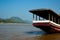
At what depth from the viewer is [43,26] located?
73.3ft

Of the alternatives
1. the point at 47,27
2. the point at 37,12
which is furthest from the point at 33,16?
the point at 47,27

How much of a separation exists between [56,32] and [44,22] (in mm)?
2788

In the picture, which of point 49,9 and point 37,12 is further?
point 37,12

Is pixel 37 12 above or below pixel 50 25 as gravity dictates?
above

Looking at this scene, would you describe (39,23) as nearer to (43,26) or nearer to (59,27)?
(43,26)

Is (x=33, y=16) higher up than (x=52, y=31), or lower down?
higher up

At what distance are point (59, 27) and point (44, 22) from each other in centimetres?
277

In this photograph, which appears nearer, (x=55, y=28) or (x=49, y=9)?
(x=49, y=9)

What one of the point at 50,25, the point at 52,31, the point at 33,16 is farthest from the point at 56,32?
the point at 33,16

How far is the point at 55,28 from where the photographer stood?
23.4 metres

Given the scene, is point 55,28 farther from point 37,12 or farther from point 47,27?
point 37,12

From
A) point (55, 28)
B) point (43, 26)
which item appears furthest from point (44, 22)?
point (55, 28)

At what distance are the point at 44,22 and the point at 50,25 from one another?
875mm

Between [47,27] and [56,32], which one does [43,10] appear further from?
[56,32]
